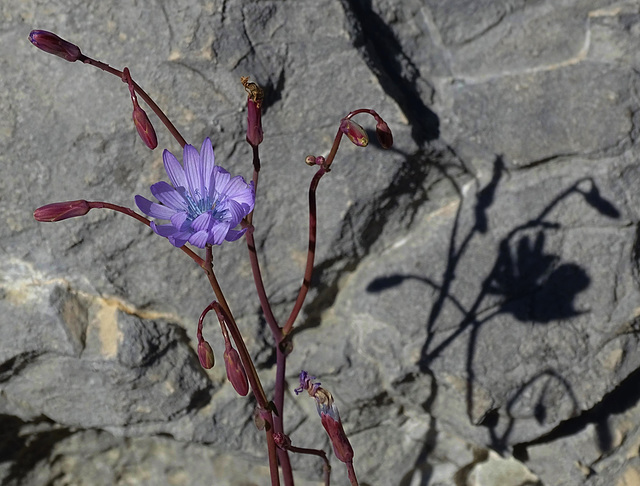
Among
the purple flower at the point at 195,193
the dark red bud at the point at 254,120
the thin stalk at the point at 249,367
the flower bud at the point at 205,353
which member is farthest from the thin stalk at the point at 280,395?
the dark red bud at the point at 254,120

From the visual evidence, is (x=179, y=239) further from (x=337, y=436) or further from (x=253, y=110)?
(x=337, y=436)

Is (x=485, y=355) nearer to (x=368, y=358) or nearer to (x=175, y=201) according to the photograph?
(x=368, y=358)

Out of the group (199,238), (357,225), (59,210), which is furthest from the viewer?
(357,225)

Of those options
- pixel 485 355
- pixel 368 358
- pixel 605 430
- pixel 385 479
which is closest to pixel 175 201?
pixel 368 358

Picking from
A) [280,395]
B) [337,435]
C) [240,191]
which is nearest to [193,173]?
[240,191]

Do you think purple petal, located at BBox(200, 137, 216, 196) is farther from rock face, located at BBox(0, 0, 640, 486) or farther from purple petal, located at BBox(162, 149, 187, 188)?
rock face, located at BBox(0, 0, 640, 486)

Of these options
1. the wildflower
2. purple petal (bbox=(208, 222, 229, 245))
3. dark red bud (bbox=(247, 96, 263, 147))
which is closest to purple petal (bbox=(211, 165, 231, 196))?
dark red bud (bbox=(247, 96, 263, 147))
